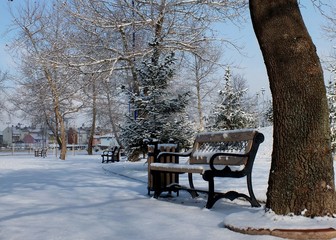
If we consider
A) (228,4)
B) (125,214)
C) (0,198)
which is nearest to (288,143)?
(125,214)

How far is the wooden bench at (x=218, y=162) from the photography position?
5.72 metres

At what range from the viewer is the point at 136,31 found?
1689 centimetres

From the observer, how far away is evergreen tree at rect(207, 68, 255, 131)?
Result: 92.0ft

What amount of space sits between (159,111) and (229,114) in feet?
54.9

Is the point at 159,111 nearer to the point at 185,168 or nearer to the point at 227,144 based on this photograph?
the point at 227,144

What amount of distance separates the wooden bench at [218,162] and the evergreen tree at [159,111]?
429 cm

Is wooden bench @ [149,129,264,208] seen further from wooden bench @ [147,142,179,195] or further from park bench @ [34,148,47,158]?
park bench @ [34,148,47,158]

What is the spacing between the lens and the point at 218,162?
6738 millimetres

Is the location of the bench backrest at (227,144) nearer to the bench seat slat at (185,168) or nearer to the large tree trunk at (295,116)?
the bench seat slat at (185,168)

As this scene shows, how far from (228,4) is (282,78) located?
37.4 feet

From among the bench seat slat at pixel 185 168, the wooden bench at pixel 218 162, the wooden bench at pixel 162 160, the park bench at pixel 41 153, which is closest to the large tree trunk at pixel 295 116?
the wooden bench at pixel 218 162

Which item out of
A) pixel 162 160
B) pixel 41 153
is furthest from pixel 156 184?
pixel 41 153

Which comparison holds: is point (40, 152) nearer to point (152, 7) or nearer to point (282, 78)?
point (152, 7)

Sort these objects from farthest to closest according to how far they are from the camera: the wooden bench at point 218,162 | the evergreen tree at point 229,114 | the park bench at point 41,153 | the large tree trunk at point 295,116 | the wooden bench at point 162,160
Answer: the park bench at point 41,153, the evergreen tree at point 229,114, the wooden bench at point 162,160, the wooden bench at point 218,162, the large tree trunk at point 295,116
